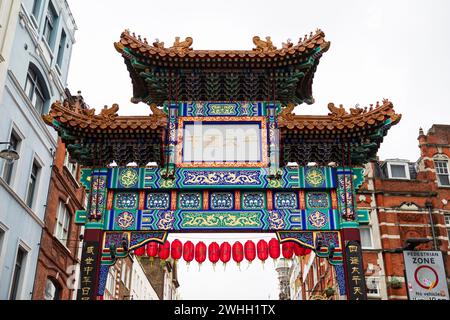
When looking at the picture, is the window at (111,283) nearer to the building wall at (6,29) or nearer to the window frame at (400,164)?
the building wall at (6,29)

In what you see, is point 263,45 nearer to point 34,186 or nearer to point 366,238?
point 34,186

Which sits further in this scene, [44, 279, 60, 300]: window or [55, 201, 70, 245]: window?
[55, 201, 70, 245]: window

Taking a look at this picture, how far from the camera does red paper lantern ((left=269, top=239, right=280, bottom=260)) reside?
11.8m

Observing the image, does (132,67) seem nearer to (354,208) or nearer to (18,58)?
(18,58)

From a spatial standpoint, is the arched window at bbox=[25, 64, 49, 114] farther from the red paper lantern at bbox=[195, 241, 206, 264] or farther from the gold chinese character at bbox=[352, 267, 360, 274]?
the gold chinese character at bbox=[352, 267, 360, 274]

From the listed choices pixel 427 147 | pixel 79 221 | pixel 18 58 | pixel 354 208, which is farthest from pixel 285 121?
pixel 427 147

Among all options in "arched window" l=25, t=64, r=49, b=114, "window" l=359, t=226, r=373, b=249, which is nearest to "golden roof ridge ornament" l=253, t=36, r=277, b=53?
"arched window" l=25, t=64, r=49, b=114

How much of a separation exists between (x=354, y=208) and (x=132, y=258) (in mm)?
25527

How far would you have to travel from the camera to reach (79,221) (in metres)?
11.7

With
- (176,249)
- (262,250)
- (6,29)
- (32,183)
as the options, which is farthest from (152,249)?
(6,29)

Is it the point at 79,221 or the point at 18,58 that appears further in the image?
the point at 18,58

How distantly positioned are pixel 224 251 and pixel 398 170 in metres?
18.9
